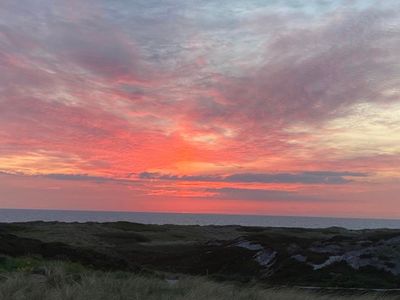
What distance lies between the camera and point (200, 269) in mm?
44406

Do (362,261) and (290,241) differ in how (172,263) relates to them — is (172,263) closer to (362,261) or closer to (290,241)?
(290,241)

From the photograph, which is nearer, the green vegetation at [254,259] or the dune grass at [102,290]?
the dune grass at [102,290]

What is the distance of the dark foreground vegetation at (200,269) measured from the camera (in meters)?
14.0

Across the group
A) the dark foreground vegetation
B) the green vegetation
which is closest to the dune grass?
the dark foreground vegetation

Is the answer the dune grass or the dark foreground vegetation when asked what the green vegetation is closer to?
the dark foreground vegetation

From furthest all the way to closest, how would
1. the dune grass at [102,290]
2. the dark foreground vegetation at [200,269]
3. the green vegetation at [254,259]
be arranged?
the green vegetation at [254,259] → the dark foreground vegetation at [200,269] → the dune grass at [102,290]

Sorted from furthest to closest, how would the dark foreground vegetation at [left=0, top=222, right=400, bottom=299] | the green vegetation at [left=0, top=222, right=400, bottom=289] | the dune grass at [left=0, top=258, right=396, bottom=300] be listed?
the green vegetation at [left=0, top=222, right=400, bottom=289] → the dark foreground vegetation at [left=0, top=222, right=400, bottom=299] → the dune grass at [left=0, top=258, right=396, bottom=300]

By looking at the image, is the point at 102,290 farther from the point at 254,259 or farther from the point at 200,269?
the point at 254,259

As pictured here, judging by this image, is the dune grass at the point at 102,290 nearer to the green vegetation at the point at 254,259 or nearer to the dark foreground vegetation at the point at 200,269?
the dark foreground vegetation at the point at 200,269

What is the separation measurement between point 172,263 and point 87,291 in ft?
121

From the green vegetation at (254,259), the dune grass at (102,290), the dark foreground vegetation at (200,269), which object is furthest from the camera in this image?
the green vegetation at (254,259)

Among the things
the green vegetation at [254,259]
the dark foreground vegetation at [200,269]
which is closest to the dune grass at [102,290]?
the dark foreground vegetation at [200,269]

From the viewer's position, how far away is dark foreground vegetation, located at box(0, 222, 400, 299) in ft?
45.8

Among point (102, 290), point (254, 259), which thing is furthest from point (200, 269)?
point (102, 290)
